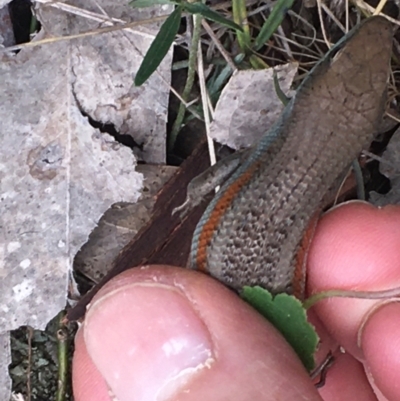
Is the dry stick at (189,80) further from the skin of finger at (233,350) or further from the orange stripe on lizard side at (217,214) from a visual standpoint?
the skin of finger at (233,350)

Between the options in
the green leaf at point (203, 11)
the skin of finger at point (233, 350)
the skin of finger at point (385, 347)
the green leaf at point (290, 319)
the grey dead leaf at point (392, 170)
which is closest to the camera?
the skin of finger at point (233, 350)

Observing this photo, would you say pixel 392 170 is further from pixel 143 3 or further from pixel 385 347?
pixel 143 3

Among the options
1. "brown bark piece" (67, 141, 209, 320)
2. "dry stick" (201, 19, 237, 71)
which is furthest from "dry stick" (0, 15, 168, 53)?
"brown bark piece" (67, 141, 209, 320)

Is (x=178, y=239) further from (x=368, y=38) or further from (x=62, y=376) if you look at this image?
(x=368, y=38)

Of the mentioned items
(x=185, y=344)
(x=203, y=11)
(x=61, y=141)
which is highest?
(x=203, y=11)

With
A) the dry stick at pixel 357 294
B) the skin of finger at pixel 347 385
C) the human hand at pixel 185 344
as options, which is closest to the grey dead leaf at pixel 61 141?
the human hand at pixel 185 344

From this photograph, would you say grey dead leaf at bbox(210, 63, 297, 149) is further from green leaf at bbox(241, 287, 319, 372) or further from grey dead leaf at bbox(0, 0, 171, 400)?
green leaf at bbox(241, 287, 319, 372)

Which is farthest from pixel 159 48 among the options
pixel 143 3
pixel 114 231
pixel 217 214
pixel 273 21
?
pixel 114 231

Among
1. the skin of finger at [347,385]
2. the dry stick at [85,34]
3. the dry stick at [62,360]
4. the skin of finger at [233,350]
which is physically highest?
the dry stick at [85,34]
